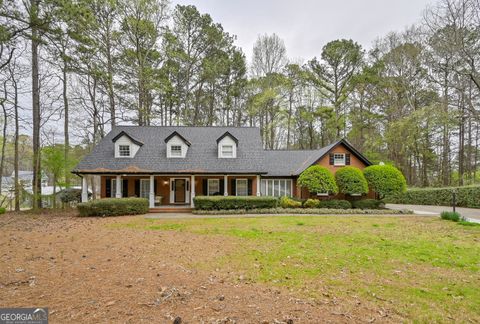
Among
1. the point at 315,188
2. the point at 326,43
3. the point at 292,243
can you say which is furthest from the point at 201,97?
the point at 292,243

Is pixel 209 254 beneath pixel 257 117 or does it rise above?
beneath

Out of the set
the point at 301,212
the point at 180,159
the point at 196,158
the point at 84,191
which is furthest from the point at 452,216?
the point at 84,191

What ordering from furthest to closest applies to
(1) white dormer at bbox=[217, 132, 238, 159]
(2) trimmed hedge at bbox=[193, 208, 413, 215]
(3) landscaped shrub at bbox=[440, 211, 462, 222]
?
(1) white dormer at bbox=[217, 132, 238, 159] < (2) trimmed hedge at bbox=[193, 208, 413, 215] < (3) landscaped shrub at bbox=[440, 211, 462, 222]

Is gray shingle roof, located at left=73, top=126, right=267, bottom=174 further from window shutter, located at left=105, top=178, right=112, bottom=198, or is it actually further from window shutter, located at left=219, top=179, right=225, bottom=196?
window shutter, located at left=219, top=179, right=225, bottom=196

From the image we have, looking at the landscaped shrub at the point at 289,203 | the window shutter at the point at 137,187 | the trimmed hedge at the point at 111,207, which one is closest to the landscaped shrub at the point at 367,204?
the landscaped shrub at the point at 289,203

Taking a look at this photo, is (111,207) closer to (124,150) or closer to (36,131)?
(124,150)

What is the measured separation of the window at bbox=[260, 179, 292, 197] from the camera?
21.0 metres

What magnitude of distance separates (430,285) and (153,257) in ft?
19.3

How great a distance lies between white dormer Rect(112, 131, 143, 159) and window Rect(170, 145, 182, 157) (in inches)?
107

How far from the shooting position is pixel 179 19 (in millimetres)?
24688

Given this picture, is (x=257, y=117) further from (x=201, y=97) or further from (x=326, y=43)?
(x=326, y=43)

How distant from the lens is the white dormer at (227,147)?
19641 millimetres

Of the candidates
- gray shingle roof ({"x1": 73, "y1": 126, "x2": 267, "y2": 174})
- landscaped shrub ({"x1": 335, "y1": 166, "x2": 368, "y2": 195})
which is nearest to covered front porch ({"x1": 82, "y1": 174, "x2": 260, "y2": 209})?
gray shingle roof ({"x1": 73, "y1": 126, "x2": 267, "y2": 174})

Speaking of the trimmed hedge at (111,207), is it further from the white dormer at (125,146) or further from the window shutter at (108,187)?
the white dormer at (125,146)
